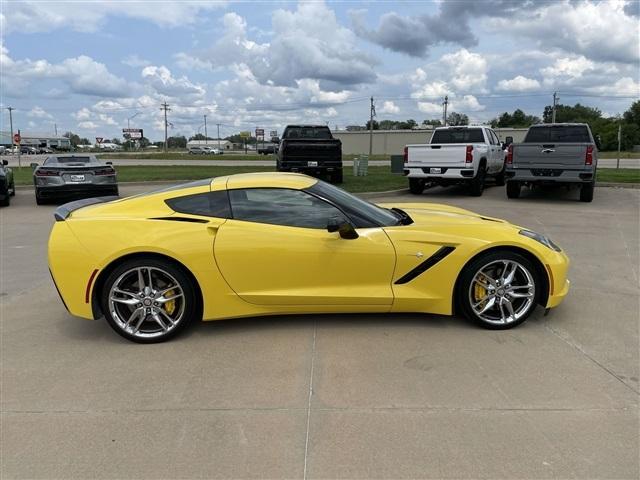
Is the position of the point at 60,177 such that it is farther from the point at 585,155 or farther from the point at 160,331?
the point at 585,155

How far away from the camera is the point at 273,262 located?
4242 mm

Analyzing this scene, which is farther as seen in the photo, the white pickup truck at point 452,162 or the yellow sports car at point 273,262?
the white pickup truck at point 452,162

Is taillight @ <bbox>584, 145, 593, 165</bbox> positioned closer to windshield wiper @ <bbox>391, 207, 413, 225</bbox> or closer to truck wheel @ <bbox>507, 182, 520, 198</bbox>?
truck wheel @ <bbox>507, 182, 520, 198</bbox>

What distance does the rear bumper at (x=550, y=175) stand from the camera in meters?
12.5

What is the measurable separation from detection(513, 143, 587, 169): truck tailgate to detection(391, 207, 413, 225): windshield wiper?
29.5 ft

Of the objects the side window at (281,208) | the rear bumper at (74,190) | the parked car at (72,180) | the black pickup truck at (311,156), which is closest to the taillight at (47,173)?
the parked car at (72,180)

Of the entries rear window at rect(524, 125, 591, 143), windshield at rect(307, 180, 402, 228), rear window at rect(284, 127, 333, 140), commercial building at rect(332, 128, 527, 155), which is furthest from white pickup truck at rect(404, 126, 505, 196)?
commercial building at rect(332, 128, 527, 155)

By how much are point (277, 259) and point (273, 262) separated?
0.04 meters

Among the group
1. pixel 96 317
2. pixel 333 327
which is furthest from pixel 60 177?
pixel 333 327

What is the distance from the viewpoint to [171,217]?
4.34m

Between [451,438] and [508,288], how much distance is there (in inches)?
Answer: 74.8

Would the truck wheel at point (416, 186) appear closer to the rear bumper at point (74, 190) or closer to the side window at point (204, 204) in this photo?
the rear bumper at point (74, 190)

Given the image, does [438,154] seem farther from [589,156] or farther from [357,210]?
[357,210]

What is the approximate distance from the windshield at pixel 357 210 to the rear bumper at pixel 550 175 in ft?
31.0
